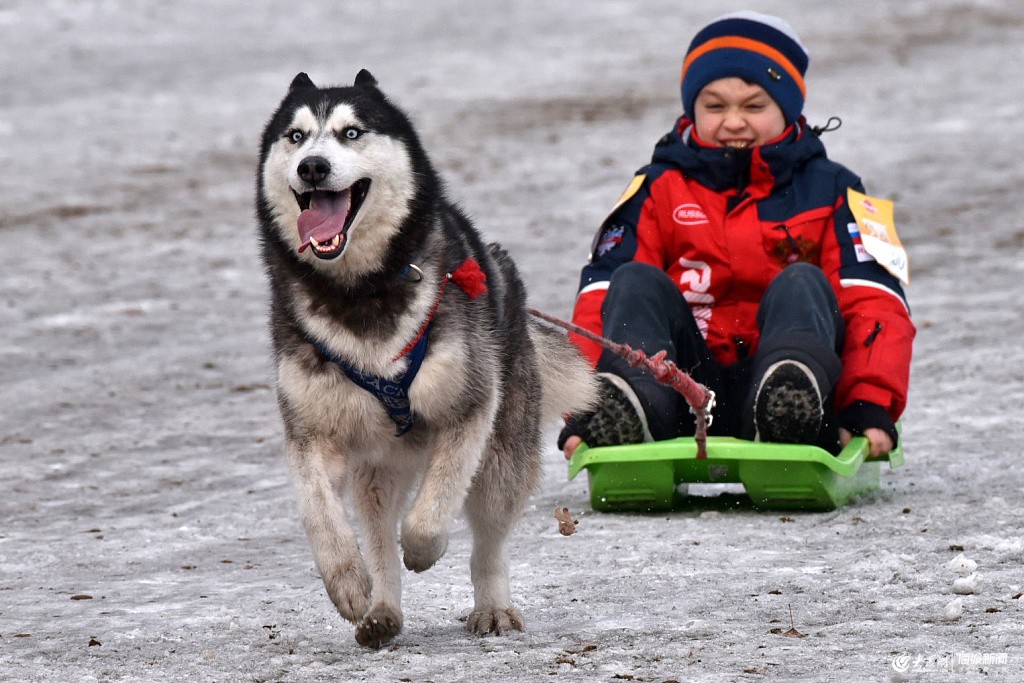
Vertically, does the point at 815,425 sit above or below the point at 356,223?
below

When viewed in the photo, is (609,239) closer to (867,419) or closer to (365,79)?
(867,419)

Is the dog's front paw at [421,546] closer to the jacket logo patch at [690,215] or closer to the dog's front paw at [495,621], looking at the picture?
the dog's front paw at [495,621]

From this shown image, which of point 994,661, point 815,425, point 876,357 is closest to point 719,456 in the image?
point 815,425

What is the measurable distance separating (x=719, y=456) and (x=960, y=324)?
3788mm

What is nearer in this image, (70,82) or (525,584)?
(525,584)

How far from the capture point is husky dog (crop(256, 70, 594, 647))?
11.2 feet

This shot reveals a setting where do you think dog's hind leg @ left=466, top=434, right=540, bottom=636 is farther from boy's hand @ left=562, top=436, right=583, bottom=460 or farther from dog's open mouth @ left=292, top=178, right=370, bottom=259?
boy's hand @ left=562, top=436, right=583, bottom=460

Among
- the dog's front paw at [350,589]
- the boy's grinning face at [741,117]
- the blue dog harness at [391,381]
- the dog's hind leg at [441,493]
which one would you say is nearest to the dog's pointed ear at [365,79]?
the blue dog harness at [391,381]

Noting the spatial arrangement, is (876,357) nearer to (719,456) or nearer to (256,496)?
(719,456)

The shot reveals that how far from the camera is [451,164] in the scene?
12406 mm

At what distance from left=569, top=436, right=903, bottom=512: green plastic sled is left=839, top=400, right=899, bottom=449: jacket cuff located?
6cm

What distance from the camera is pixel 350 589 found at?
128 inches

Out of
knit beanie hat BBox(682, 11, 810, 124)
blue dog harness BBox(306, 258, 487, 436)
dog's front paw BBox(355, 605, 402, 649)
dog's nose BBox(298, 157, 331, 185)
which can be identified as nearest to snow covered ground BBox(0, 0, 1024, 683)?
dog's front paw BBox(355, 605, 402, 649)

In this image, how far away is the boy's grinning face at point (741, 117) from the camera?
17.3 feet
